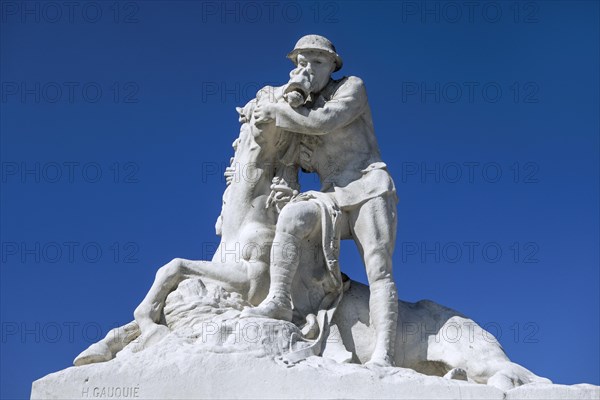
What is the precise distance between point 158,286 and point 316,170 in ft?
6.38

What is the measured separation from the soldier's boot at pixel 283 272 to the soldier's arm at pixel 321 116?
3.52 feet

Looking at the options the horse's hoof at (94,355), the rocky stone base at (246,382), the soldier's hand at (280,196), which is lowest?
the rocky stone base at (246,382)

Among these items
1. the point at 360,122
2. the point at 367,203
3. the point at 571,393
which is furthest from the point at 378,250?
the point at 571,393

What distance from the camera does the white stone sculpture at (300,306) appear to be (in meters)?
9.69

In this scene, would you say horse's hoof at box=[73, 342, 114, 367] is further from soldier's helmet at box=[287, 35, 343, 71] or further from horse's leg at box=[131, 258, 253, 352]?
soldier's helmet at box=[287, 35, 343, 71]

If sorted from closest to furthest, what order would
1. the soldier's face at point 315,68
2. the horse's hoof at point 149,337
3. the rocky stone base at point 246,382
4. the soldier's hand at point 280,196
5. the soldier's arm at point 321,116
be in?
the rocky stone base at point 246,382 < the horse's hoof at point 149,337 < the soldier's arm at point 321,116 < the soldier's hand at point 280,196 < the soldier's face at point 315,68

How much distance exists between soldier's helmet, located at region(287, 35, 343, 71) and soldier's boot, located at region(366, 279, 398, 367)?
7.50 ft

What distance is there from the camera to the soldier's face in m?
11.3

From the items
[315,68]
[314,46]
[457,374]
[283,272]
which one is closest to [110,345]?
[283,272]

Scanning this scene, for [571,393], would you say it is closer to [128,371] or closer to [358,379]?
[358,379]

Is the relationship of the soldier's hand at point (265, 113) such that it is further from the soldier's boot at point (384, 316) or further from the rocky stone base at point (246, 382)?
the rocky stone base at point (246, 382)

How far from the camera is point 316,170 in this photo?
11375 millimetres

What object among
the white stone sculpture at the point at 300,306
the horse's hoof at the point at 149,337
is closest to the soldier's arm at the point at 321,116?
the white stone sculpture at the point at 300,306

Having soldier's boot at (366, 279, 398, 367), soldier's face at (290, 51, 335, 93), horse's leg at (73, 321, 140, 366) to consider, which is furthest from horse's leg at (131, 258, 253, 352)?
soldier's face at (290, 51, 335, 93)
